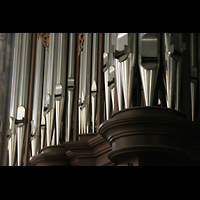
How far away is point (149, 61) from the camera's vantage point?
A: 14.0 ft

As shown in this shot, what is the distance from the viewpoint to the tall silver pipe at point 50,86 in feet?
20.4

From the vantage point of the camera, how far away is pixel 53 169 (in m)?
3.00

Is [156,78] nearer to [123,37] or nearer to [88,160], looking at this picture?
[123,37]

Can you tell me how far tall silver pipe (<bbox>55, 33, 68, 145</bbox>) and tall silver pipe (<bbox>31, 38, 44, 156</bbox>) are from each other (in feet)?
1.81

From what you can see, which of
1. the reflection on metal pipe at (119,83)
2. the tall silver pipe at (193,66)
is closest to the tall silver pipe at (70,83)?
the reflection on metal pipe at (119,83)

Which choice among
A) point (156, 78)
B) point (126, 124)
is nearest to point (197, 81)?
point (156, 78)

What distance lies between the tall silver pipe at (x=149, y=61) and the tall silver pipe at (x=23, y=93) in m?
3.14

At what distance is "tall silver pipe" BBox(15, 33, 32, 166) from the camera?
6.95m

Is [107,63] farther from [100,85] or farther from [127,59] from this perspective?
[127,59]

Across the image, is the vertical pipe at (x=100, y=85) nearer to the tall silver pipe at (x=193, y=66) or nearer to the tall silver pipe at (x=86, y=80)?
the tall silver pipe at (x=86, y=80)

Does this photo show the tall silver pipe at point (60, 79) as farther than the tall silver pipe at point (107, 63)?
Yes

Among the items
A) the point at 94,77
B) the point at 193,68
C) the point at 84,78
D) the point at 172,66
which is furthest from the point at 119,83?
the point at 84,78

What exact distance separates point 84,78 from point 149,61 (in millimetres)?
1857
